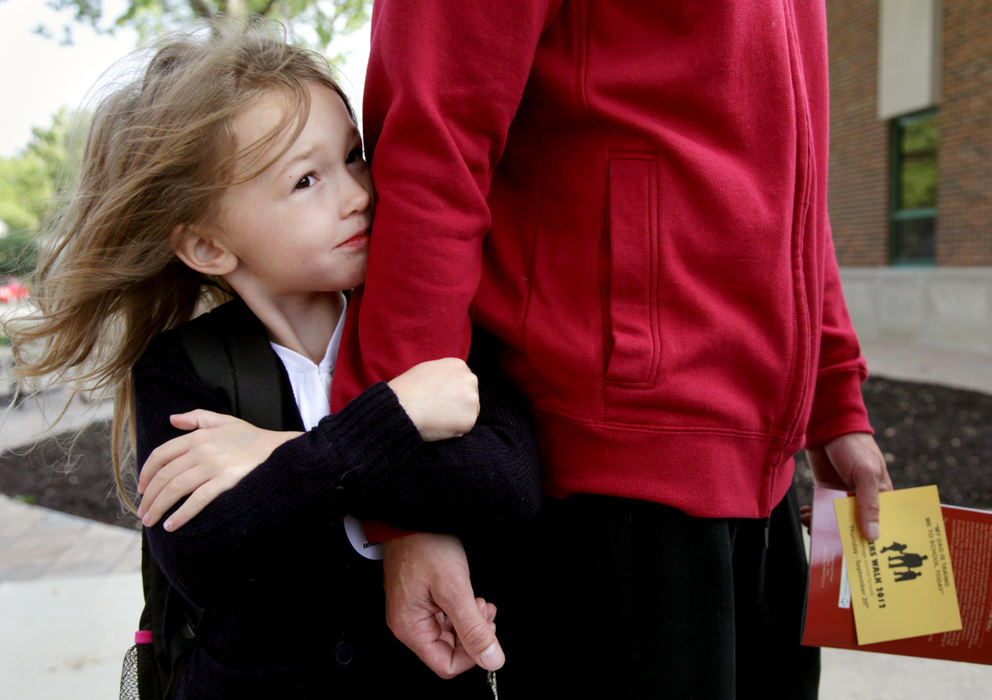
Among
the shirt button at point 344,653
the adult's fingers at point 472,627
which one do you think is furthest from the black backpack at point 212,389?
the adult's fingers at point 472,627

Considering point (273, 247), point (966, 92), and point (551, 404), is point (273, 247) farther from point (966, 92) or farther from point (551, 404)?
point (966, 92)

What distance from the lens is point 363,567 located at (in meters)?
1.19

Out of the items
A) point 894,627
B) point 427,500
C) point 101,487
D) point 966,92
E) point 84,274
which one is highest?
point 84,274

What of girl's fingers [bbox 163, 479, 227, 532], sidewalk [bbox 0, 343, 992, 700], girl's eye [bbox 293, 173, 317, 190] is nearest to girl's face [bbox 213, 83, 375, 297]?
girl's eye [bbox 293, 173, 317, 190]

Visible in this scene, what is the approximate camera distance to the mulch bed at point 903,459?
436cm

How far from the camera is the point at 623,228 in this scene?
3.47 feet

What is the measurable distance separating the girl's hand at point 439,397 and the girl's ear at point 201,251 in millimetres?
388

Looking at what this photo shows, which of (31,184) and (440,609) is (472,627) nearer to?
(440,609)

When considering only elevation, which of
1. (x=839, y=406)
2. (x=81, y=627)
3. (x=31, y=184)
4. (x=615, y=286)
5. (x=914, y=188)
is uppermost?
(x=615, y=286)

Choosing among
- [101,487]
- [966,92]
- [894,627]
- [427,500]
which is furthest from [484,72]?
A: [966,92]

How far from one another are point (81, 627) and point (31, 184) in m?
36.4

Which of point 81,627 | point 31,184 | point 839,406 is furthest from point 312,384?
point 31,184

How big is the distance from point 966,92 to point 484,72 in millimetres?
9458

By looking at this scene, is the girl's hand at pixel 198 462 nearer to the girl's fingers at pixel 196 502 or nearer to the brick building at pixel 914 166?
the girl's fingers at pixel 196 502
